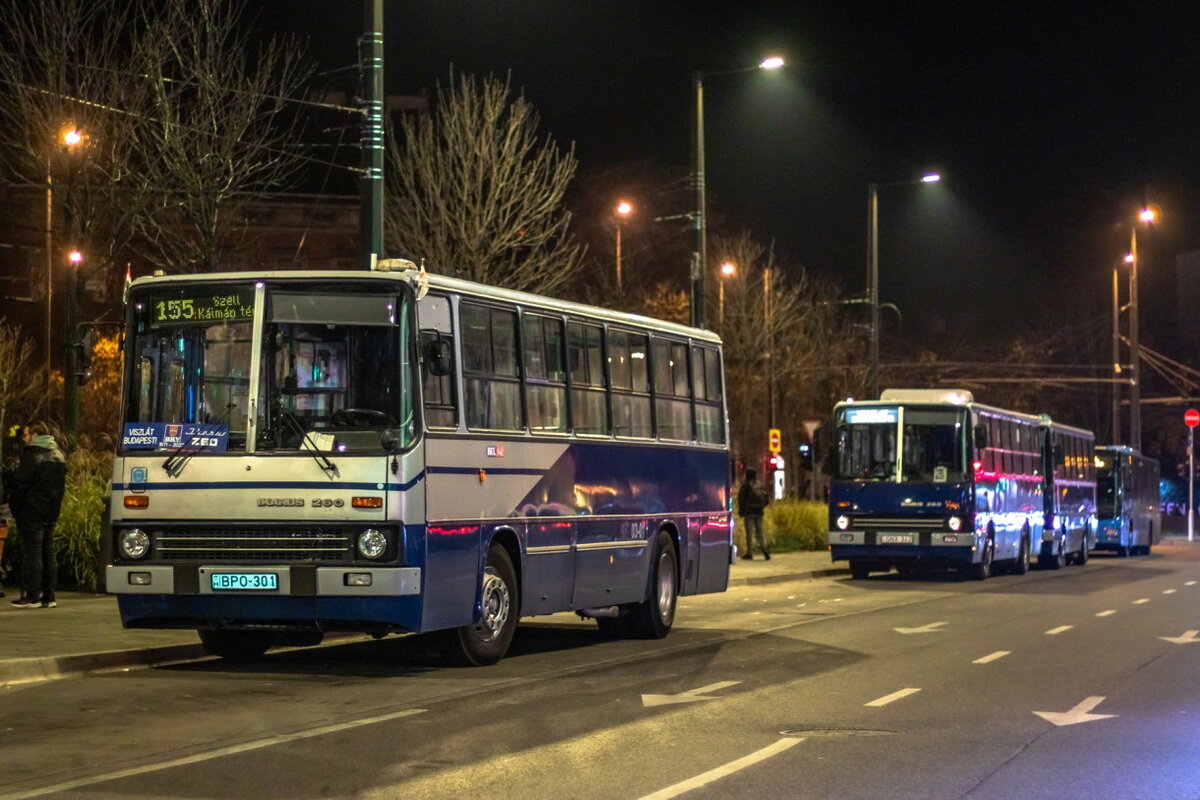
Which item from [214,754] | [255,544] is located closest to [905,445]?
[255,544]

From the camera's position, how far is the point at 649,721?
11.6m

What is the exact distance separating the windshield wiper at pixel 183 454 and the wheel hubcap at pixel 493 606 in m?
2.50

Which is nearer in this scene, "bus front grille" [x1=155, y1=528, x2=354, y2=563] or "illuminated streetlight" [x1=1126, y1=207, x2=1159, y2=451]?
"bus front grille" [x1=155, y1=528, x2=354, y2=563]

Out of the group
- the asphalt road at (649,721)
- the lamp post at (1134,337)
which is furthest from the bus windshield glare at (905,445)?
the lamp post at (1134,337)

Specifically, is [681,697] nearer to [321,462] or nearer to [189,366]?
[321,462]

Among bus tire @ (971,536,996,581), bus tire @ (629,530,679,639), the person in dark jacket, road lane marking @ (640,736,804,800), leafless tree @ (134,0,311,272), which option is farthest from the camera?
bus tire @ (971,536,996,581)

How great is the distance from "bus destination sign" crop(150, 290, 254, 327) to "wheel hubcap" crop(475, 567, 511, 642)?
2.92 metres

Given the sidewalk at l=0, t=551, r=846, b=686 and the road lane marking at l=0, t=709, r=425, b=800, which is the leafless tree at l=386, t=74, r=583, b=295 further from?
the road lane marking at l=0, t=709, r=425, b=800

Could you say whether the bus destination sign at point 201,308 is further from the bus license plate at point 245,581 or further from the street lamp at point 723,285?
the street lamp at point 723,285

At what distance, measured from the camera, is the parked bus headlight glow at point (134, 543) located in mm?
14086

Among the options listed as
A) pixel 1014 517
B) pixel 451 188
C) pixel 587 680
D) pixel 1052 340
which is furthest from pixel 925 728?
pixel 1052 340

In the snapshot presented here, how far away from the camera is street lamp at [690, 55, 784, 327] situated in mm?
29062

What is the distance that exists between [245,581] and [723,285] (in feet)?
147

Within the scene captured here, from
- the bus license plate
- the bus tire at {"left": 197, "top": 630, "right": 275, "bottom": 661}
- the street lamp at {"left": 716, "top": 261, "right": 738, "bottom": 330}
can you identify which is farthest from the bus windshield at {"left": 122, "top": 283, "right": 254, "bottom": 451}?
the street lamp at {"left": 716, "top": 261, "right": 738, "bottom": 330}
